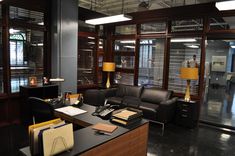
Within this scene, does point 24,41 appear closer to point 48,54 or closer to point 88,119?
point 48,54

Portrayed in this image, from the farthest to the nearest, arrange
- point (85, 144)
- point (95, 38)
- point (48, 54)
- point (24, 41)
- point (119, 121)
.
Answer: point (95, 38) < point (48, 54) < point (24, 41) < point (119, 121) < point (85, 144)

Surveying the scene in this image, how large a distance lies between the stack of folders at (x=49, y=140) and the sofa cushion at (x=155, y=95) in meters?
3.52

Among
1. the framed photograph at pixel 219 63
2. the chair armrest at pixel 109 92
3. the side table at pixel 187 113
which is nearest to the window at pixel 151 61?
the chair armrest at pixel 109 92

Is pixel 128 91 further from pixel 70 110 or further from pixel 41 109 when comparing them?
pixel 41 109

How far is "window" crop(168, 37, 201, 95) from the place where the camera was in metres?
4.80

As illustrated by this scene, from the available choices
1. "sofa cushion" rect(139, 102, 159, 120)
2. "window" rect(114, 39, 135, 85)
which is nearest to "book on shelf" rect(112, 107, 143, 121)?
"sofa cushion" rect(139, 102, 159, 120)

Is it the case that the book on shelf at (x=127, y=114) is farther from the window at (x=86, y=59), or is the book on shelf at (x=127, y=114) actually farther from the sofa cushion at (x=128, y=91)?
the window at (x=86, y=59)

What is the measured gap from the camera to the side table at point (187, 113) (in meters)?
4.14

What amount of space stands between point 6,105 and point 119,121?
3161 millimetres

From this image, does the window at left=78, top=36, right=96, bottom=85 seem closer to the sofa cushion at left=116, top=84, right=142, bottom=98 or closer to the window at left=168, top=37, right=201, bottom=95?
the sofa cushion at left=116, top=84, right=142, bottom=98

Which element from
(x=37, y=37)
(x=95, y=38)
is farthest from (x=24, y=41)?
(x=95, y=38)

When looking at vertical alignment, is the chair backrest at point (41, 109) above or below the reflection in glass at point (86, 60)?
below

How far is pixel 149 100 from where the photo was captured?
4.89 m

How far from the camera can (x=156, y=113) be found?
411cm
